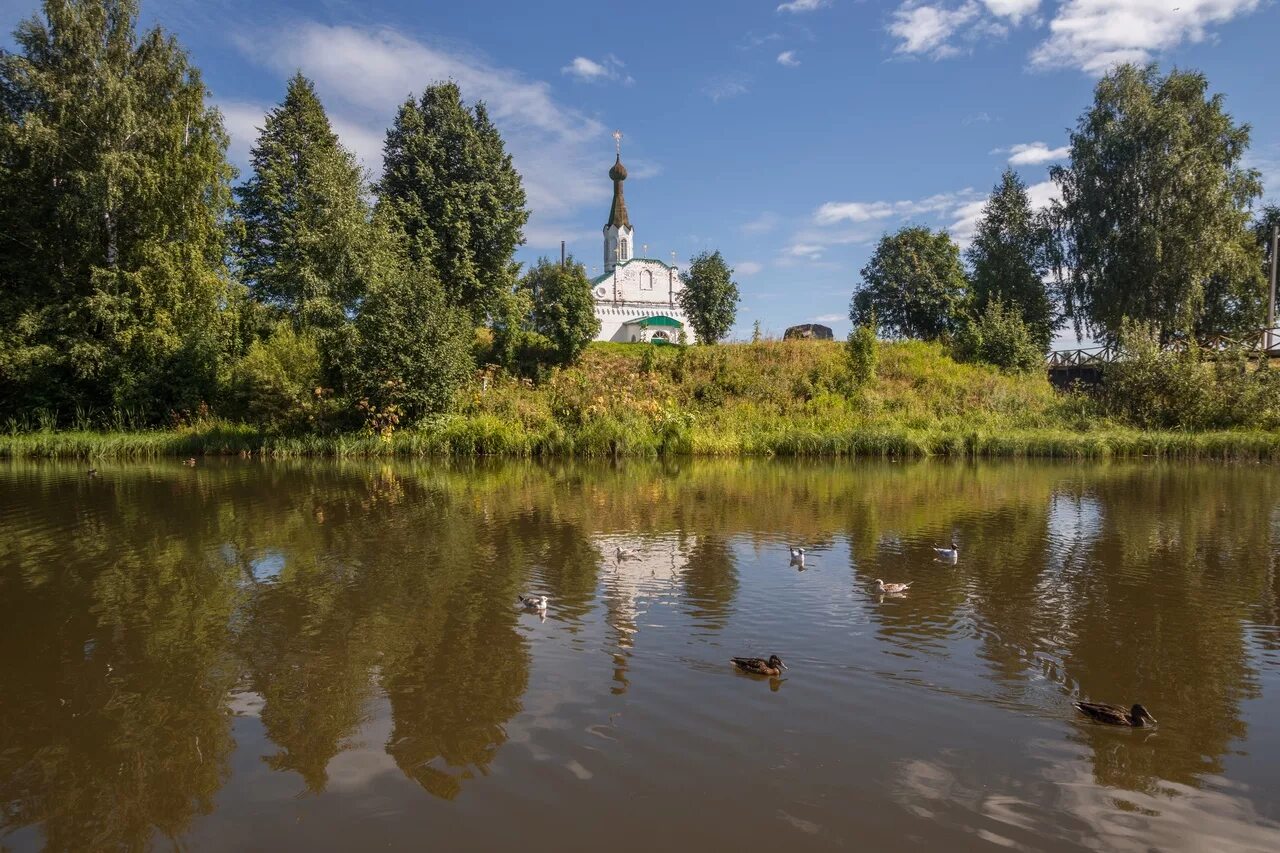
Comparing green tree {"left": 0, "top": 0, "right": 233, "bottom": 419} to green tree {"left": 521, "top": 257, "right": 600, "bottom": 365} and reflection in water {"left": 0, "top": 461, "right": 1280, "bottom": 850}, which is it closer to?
green tree {"left": 521, "top": 257, "right": 600, "bottom": 365}

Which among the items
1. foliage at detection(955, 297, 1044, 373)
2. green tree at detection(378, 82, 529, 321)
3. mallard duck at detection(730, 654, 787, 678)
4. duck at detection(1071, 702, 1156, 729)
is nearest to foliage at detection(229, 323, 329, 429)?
green tree at detection(378, 82, 529, 321)

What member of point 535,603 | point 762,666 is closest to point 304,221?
point 535,603

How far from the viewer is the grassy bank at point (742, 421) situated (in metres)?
28.1

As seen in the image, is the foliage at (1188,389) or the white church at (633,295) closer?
the foliage at (1188,389)

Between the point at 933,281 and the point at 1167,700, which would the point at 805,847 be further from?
the point at 933,281

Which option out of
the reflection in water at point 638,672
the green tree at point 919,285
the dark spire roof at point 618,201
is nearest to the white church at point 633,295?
the dark spire roof at point 618,201

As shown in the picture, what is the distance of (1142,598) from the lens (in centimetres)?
905

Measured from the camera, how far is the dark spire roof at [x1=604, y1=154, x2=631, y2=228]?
77.2 m

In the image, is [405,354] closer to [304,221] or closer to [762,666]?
[304,221]

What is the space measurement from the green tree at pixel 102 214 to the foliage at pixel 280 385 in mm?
2619

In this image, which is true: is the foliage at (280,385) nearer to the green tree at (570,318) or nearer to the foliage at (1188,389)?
the green tree at (570,318)

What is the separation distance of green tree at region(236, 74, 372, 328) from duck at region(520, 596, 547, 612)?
26238 mm

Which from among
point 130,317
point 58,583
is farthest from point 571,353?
point 58,583

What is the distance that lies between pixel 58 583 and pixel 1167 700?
1201 cm
